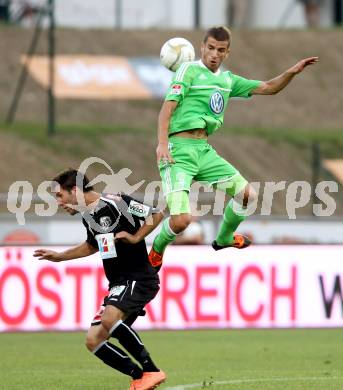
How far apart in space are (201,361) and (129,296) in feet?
12.9

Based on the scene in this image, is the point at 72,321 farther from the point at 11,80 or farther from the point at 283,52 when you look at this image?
the point at 283,52

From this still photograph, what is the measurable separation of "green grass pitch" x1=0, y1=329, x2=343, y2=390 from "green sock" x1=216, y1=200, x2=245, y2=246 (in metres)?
1.37

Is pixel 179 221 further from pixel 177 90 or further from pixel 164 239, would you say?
pixel 177 90

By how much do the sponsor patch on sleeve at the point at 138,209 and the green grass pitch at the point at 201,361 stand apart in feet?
5.69

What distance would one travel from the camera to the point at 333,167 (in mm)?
34500

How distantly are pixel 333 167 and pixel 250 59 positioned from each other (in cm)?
874

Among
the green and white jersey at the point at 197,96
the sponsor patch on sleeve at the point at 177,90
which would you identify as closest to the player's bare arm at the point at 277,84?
the green and white jersey at the point at 197,96

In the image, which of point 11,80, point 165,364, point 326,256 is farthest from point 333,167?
point 165,364

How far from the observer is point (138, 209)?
11.7 meters

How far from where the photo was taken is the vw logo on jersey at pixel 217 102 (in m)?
13.0

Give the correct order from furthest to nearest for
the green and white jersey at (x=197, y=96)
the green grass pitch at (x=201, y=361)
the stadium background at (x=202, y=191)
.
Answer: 1. the stadium background at (x=202, y=191)
2. the green and white jersey at (x=197, y=96)
3. the green grass pitch at (x=201, y=361)
